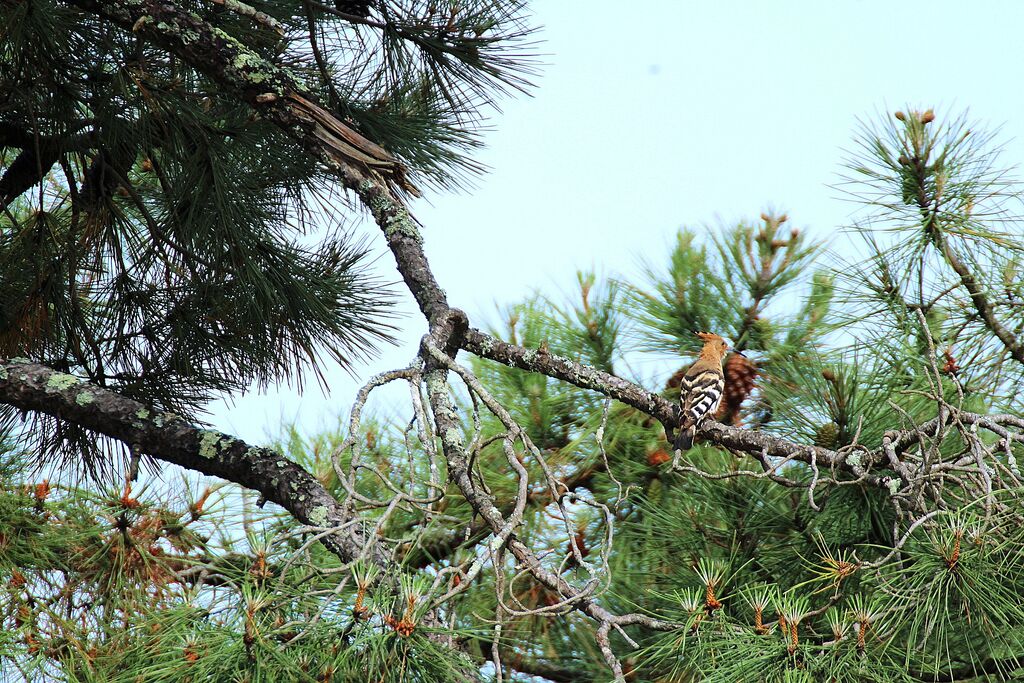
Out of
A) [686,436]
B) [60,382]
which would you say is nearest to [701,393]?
[686,436]

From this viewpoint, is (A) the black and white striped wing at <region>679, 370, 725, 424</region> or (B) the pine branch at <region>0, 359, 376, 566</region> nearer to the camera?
(B) the pine branch at <region>0, 359, 376, 566</region>

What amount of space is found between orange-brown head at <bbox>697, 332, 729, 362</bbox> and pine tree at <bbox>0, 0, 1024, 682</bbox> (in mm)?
103

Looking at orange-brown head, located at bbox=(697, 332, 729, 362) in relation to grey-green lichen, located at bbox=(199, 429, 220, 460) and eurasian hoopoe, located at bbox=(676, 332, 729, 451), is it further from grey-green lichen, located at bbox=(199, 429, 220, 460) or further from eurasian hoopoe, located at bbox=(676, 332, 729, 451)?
grey-green lichen, located at bbox=(199, 429, 220, 460)

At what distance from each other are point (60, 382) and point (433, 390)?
0.83 metres

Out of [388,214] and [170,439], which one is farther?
[170,439]

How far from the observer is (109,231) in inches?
84.7

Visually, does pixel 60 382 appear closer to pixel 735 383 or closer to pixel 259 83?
pixel 259 83

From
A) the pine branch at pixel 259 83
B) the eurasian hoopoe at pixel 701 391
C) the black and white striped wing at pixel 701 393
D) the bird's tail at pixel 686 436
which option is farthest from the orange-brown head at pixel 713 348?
the pine branch at pixel 259 83

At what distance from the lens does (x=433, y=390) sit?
4.42ft

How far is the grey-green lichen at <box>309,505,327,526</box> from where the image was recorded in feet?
5.04

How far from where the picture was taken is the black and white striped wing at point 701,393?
1.92 metres

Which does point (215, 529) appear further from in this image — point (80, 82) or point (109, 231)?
point (80, 82)

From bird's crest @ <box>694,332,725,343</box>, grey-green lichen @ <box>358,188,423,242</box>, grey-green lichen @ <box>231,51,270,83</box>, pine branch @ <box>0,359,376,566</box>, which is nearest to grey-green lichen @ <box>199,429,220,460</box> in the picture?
pine branch @ <box>0,359,376,566</box>

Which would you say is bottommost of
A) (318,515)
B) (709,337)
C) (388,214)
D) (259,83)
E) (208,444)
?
(318,515)
